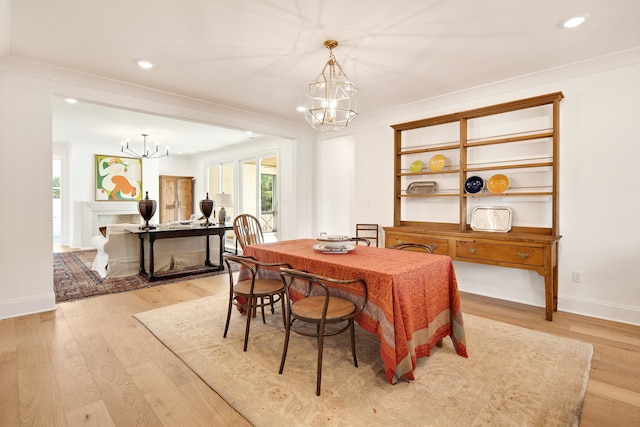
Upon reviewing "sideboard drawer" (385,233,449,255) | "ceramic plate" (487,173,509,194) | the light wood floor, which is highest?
"ceramic plate" (487,173,509,194)

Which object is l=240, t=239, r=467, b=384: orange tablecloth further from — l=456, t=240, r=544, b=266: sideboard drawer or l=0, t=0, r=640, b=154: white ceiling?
l=0, t=0, r=640, b=154: white ceiling

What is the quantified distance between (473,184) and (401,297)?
2.50m

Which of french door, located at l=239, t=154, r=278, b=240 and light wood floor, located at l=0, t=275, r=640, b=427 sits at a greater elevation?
french door, located at l=239, t=154, r=278, b=240

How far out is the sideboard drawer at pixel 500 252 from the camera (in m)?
3.15

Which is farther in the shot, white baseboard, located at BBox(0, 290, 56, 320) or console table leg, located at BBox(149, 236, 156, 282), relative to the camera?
console table leg, located at BBox(149, 236, 156, 282)

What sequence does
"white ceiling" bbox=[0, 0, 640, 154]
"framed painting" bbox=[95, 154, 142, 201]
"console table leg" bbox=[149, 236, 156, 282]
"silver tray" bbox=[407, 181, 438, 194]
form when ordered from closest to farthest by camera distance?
"white ceiling" bbox=[0, 0, 640, 154] < "silver tray" bbox=[407, 181, 438, 194] < "console table leg" bbox=[149, 236, 156, 282] < "framed painting" bbox=[95, 154, 142, 201]

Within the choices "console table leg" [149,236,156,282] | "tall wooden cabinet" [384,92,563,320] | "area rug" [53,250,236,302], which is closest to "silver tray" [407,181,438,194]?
"tall wooden cabinet" [384,92,563,320]

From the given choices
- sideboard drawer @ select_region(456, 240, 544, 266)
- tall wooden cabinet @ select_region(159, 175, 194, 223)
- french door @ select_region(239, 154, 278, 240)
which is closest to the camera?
sideboard drawer @ select_region(456, 240, 544, 266)

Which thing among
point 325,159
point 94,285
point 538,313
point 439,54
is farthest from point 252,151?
point 538,313

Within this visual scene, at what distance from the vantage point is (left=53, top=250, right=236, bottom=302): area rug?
3.98 meters

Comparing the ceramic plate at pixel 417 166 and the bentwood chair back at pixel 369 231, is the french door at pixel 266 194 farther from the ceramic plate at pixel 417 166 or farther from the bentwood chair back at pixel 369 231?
the ceramic plate at pixel 417 166

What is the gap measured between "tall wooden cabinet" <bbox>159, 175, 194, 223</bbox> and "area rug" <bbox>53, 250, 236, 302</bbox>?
12.4ft

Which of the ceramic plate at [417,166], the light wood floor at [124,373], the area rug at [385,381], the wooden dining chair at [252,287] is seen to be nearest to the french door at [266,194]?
the ceramic plate at [417,166]

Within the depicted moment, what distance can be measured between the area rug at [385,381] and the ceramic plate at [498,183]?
1569mm
